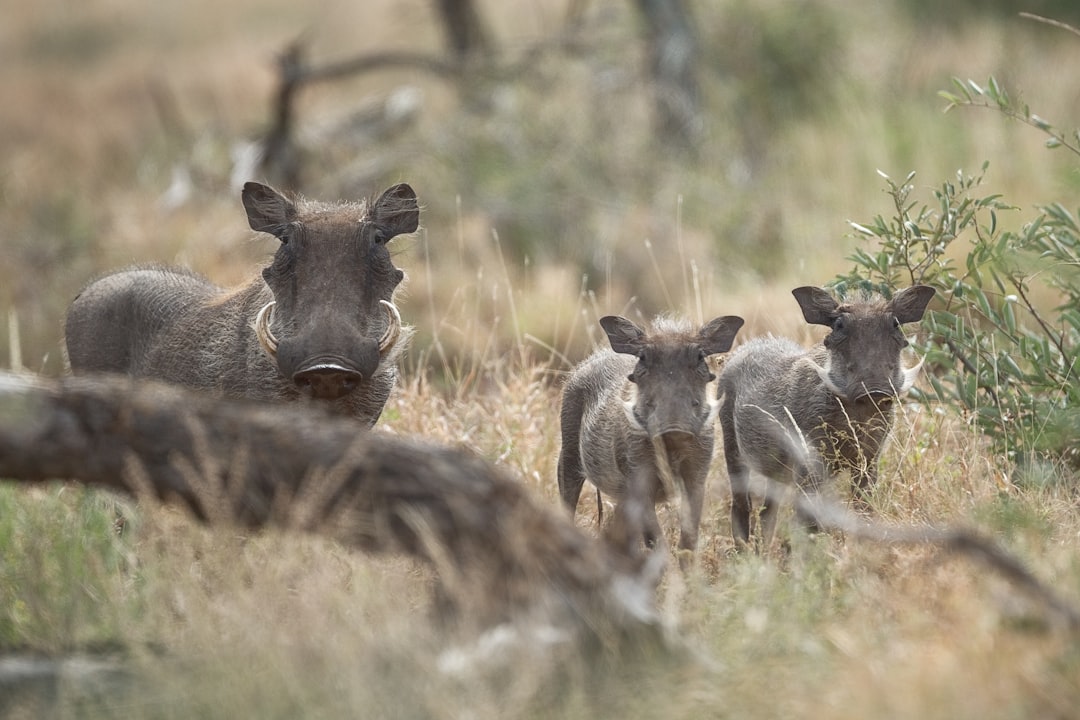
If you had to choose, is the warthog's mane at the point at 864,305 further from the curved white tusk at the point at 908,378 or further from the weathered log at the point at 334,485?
the weathered log at the point at 334,485

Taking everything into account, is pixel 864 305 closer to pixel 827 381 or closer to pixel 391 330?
pixel 827 381

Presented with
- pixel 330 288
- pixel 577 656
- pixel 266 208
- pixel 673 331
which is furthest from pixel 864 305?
pixel 577 656

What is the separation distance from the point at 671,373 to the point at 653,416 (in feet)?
0.51

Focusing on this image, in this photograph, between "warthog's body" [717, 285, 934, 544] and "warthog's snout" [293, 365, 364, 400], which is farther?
"warthog's body" [717, 285, 934, 544]

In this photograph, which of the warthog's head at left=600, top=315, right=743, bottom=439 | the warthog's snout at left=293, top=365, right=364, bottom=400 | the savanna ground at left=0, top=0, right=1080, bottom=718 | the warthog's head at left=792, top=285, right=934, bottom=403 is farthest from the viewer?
the warthog's head at left=792, top=285, right=934, bottom=403

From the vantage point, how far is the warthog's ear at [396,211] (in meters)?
5.24

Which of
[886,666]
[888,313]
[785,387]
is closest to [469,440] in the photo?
[785,387]

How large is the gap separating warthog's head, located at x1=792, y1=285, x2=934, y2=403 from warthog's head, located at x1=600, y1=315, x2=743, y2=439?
13.3 inches

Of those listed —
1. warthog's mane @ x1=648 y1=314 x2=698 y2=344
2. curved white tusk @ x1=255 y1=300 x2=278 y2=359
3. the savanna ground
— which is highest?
warthog's mane @ x1=648 y1=314 x2=698 y2=344

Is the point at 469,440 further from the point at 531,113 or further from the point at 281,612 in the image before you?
the point at 531,113

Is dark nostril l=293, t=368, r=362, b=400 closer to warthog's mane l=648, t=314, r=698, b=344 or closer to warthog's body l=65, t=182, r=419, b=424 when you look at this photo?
warthog's body l=65, t=182, r=419, b=424

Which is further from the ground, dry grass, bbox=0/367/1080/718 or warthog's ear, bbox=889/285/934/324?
warthog's ear, bbox=889/285/934/324

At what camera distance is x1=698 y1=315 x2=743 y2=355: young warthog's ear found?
5.11 meters

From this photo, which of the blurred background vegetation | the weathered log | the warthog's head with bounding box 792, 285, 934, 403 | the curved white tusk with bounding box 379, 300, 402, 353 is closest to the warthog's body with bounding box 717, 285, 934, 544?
the warthog's head with bounding box 792, 285, 934, 403
